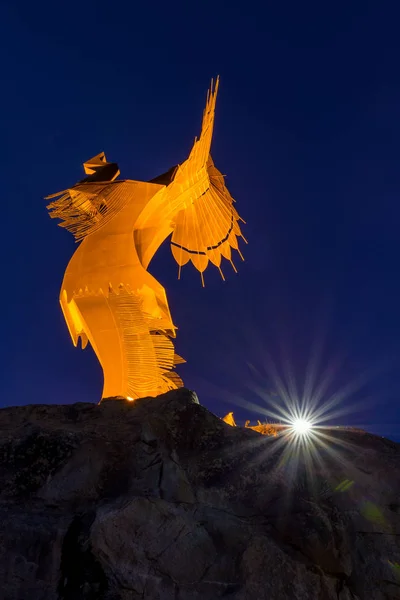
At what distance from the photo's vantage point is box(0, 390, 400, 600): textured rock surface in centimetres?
284

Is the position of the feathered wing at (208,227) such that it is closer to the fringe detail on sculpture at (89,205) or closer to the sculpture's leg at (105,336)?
the fringe detail on sculpture at (89,205)

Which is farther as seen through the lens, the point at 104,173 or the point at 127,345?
the point at 104,173

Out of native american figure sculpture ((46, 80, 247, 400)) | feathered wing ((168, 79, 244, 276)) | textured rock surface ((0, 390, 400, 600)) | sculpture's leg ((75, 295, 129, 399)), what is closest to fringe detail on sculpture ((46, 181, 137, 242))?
native american figure sculpture ((46, 80, 247, 400))

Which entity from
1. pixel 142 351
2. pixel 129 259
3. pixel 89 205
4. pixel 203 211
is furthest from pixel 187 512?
pixel 203 211

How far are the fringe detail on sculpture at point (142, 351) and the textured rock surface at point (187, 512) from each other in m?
2.80

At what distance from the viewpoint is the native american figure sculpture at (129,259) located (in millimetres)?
7203

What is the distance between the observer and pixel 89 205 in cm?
793

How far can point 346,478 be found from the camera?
11.7 feet

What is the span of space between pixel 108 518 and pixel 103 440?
0.81 meters

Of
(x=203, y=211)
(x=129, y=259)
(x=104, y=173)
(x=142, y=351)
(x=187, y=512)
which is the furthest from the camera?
(x=203, y=211)

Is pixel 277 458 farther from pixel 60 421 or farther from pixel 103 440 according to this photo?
pixel 60 421

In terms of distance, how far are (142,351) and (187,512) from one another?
4.16 meters

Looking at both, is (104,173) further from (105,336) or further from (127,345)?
(127,345)

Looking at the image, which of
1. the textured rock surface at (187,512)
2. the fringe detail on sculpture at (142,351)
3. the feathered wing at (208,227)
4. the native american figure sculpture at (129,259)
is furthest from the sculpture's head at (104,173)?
the textured rock surface at (187,512)
